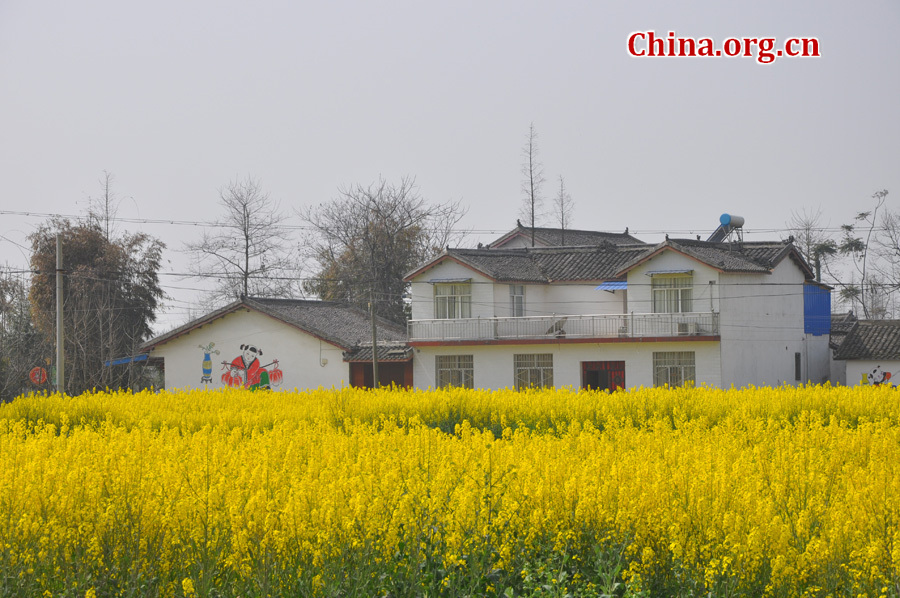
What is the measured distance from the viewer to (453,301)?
40.2 metres

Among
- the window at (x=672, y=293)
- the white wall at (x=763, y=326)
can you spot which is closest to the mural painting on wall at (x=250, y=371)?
the window at (x=672, y=293)

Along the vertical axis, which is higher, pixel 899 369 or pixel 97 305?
pixel 97 305

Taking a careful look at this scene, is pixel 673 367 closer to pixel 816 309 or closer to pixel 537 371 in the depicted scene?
pixel 537 371

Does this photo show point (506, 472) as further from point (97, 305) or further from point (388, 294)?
point (388, 294)

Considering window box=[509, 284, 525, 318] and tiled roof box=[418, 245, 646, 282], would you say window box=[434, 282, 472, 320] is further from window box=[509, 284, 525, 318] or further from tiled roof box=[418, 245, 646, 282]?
window box=[509, 284, 525, 318]

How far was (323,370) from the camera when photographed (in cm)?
3888

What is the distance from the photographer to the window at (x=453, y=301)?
39906 mm

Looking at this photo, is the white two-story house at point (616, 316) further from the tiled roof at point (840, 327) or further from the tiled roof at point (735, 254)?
the tiled roof at point (840, 327)

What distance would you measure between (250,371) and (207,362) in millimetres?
1980

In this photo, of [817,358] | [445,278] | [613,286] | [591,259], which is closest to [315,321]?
[445,278]

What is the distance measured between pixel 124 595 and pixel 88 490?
1.67m

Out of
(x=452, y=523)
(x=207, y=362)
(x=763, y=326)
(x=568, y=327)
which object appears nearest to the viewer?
(x=452, y=523)

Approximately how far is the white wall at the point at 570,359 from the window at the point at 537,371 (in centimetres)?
22

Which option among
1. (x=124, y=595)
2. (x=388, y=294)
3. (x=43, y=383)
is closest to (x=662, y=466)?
(x=124, y=595)
